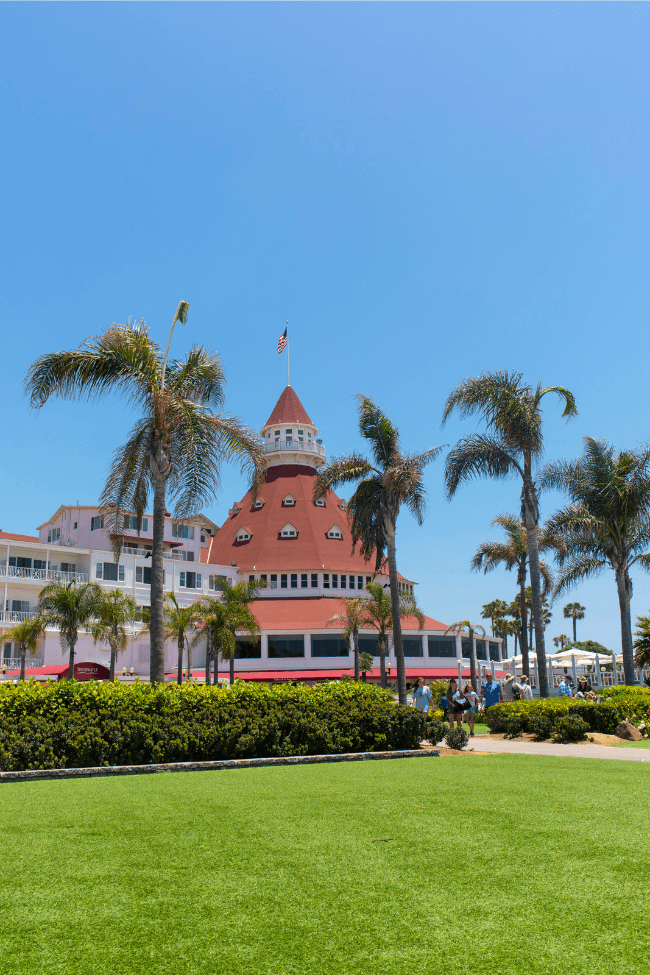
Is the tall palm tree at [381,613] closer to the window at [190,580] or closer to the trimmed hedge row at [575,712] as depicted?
the window at [190,580]

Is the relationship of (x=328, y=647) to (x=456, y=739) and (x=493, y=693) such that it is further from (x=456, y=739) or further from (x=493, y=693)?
(x=456, y=739)

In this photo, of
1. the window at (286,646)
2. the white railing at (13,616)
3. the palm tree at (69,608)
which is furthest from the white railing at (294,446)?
the palm tree at (69,608)

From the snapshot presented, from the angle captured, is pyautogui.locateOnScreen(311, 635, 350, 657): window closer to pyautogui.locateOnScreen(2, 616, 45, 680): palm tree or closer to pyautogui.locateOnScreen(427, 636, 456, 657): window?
pyautogui.locateOnScreen(427, 636, 456, 657): window

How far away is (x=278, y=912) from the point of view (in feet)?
13.2

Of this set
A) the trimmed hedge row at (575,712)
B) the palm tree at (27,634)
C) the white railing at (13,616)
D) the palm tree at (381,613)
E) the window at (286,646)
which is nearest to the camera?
the trimmed hedge row at (575,712)

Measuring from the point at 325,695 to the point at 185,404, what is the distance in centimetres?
781

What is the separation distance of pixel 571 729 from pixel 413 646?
3657 cm

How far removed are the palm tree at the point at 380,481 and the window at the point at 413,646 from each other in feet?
88.3

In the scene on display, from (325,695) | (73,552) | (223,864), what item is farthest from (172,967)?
(73,552)

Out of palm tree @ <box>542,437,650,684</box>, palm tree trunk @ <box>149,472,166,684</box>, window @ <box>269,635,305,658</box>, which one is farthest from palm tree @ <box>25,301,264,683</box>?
window @ <box>269,635,305,658</box>

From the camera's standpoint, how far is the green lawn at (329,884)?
3430 mm

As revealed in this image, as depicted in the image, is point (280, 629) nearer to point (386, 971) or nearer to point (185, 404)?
point (185, 404)

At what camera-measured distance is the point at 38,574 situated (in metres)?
45.8

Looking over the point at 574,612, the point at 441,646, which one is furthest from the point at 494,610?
the point at 441,646
